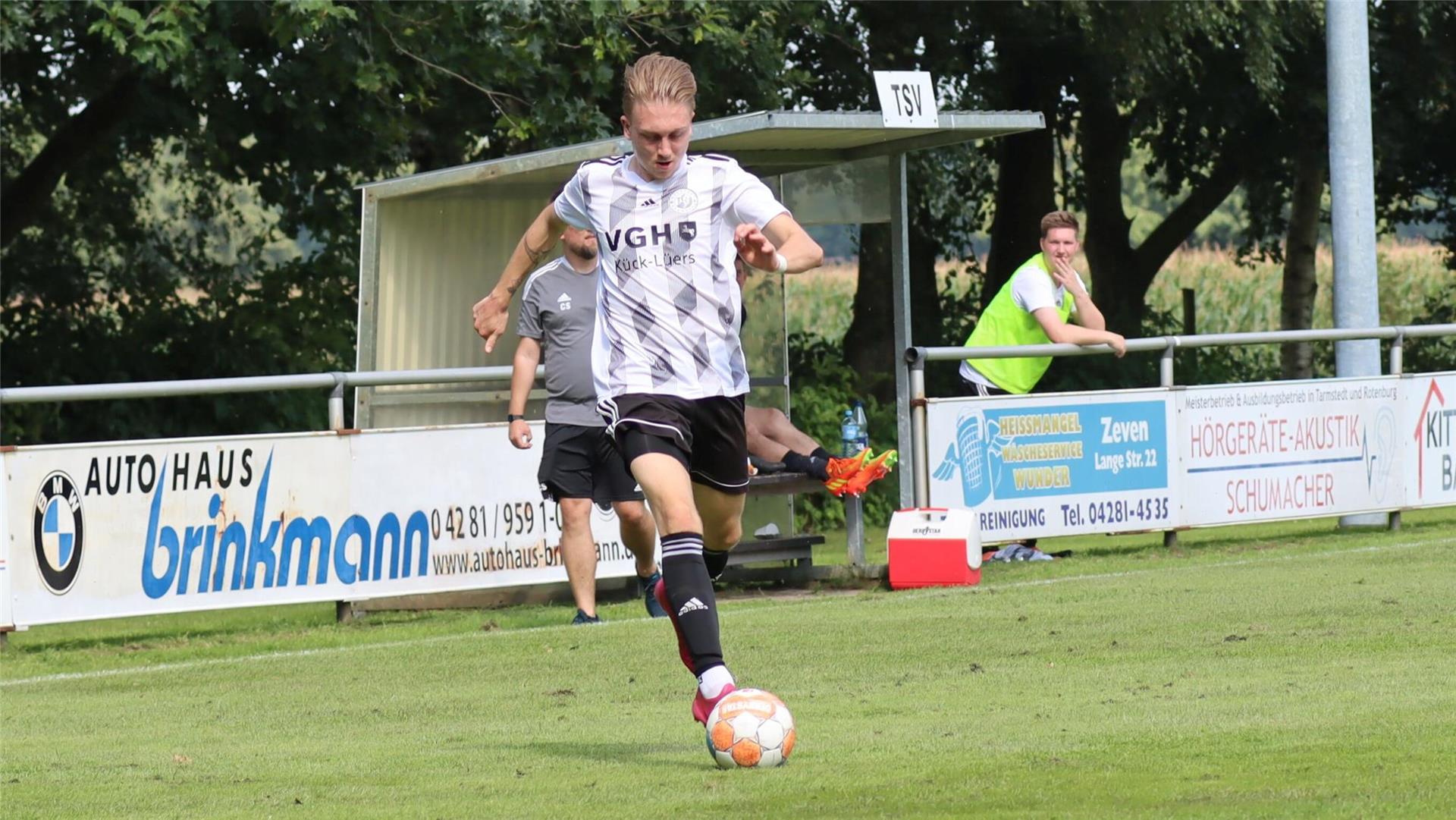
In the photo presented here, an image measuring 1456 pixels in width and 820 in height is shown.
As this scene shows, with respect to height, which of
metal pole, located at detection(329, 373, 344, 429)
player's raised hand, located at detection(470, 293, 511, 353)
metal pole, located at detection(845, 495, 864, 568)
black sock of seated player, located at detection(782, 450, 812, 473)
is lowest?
metal pole, located at detection(845, 495, 864, 568)

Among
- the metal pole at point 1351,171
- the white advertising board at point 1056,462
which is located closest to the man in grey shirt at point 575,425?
the white advertising board at point 1056,462

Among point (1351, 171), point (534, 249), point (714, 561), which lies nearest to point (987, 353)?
point (1351, 171)

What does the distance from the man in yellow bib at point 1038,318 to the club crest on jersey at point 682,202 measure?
256 inches

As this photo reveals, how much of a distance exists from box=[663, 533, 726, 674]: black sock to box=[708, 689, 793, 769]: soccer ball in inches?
11.8

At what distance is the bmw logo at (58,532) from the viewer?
10.2 meters

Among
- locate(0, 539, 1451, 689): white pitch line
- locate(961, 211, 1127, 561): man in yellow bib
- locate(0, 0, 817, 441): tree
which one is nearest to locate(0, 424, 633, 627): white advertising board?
locate(0, 539, 1451, 689): white pitch line

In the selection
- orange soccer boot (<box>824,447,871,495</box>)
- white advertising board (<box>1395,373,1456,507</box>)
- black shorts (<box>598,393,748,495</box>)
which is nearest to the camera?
black shorts (<box>598,393,748,495</box>)

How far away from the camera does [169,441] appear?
10625mm

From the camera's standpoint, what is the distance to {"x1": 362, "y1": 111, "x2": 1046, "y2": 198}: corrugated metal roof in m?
11.7

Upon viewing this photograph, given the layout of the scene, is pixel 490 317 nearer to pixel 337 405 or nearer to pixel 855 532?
pixel 337 405

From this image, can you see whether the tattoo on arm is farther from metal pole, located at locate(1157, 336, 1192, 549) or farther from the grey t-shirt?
metal pole, located at locate(1157, 336, 1192, 549)

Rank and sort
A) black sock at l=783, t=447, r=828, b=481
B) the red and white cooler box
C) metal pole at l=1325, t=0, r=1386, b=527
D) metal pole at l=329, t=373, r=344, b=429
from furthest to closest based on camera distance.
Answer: metal pole at l=1325, t=0, r=1386, b=527, black sock at l=783, t=447, r=828, b=481, the red and white cooler box, metal pole at l=329, t=373, r=344, b=429

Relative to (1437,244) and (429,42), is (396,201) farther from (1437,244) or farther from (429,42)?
(1437,244)

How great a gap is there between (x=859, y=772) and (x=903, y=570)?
6059 millimetres
